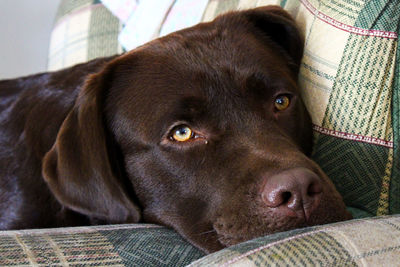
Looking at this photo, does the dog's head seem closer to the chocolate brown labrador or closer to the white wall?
the chocolate brown labrador

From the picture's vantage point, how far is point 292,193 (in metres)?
1.25

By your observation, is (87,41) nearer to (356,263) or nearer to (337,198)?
(337,198)

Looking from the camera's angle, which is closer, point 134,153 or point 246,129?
point 246,129

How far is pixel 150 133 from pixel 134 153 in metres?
0.11

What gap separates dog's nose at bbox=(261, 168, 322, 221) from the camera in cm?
125

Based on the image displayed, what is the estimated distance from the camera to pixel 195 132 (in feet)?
5.19

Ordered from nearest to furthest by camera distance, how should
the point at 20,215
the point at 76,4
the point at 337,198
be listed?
the point at 337,198, the point at 20,215, the point at 76,4

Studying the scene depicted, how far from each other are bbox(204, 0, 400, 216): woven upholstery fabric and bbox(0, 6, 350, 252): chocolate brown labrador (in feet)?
0.40

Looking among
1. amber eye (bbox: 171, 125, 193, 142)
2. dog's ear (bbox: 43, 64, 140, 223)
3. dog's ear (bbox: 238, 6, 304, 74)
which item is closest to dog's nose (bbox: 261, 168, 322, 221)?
amber eye (bbox: 171, 125, 193, 142)

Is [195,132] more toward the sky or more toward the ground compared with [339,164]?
more toward the sky

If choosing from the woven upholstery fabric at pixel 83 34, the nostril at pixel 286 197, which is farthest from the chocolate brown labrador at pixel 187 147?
the woven upholstery fabric at pixel 83 34

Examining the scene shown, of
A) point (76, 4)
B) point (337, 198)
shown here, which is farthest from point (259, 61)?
point (76, 4)

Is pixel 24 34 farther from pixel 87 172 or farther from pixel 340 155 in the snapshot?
pixel 340 155

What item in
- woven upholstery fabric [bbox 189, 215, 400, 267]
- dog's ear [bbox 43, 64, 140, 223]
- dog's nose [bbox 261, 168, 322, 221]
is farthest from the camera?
dog's ear [bbox 43, 64, 140, 223]
